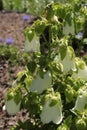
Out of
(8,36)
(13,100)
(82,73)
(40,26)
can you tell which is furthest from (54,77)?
(8,36)

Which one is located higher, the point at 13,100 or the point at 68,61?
the point at 68,61

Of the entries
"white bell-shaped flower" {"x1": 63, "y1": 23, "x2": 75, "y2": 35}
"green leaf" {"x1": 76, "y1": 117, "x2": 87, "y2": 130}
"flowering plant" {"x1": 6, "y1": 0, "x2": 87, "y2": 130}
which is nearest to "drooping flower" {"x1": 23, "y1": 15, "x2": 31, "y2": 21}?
"flowering plant" {"x1": 6, "y1": 0, "x2": 87, "y2": 130}

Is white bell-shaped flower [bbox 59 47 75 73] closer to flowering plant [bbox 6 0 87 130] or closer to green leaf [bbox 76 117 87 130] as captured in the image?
flowering plant [bbox 6 0 87 130]

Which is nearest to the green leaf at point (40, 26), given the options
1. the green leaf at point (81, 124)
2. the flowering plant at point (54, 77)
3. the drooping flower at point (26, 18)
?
the flowering plant at point (54, 77)

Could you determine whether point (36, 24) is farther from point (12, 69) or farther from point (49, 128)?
point (12, 69)

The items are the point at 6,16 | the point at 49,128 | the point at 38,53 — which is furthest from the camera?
the point at 6,16

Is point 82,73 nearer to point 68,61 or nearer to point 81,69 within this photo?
point 81,69

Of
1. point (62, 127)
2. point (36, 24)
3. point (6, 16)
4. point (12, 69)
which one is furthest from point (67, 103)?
point (6, 16)
